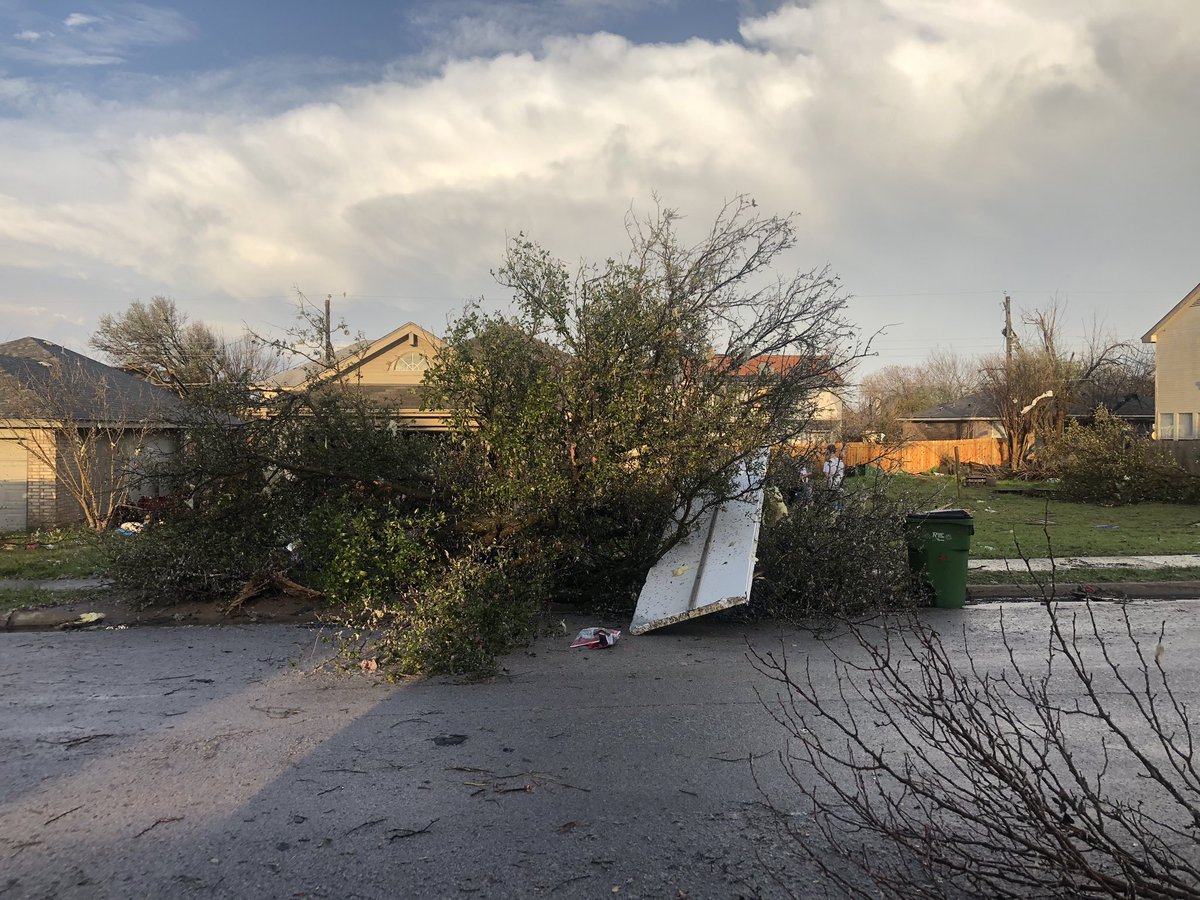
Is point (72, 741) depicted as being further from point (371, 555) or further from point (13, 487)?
point (13, 487)

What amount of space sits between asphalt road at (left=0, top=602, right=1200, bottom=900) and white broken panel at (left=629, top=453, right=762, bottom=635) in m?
0.62

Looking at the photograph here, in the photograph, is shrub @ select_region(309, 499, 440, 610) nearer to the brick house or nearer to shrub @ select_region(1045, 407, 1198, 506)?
the brick house

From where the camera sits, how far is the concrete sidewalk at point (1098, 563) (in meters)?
12.0

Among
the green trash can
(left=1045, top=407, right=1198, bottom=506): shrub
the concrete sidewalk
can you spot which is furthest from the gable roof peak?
the green trash can

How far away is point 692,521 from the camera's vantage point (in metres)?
9.29

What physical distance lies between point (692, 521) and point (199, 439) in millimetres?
5218

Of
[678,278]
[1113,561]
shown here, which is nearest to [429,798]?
[678,278]

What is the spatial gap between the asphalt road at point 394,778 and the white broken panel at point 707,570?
2.04ft

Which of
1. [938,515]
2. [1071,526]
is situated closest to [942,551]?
[938,515]

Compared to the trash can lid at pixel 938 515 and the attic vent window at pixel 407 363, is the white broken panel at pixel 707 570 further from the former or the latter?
the attic vent window at pixel 407 363

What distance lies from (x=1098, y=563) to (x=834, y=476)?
15.3 ft

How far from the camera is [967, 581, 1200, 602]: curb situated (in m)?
10.4

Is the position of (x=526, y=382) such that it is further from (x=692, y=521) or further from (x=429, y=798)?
(x=429, y=798)

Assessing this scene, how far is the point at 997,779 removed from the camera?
425 cm
